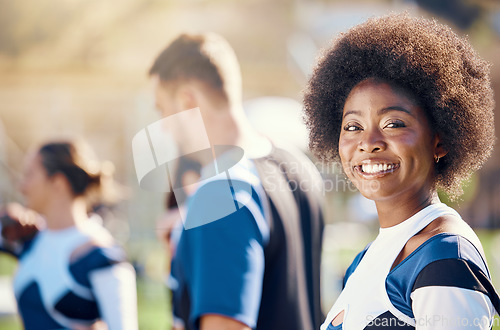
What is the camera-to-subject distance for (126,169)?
17812 mm

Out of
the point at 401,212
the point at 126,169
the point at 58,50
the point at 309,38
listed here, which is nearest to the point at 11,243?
the point at 401,212

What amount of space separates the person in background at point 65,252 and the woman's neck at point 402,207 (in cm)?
167

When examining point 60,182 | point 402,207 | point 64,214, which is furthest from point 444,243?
point 60,182

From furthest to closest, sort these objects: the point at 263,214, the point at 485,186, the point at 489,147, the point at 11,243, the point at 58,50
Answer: the point at 485,186, the point at 58,50, the point at 11,243, the point at 263,214, the point at 489,147

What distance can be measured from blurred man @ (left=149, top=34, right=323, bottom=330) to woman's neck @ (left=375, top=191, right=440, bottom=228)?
485 millimetres

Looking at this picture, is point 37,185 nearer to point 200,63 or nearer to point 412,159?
point 200,63

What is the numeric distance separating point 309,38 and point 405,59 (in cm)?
2026

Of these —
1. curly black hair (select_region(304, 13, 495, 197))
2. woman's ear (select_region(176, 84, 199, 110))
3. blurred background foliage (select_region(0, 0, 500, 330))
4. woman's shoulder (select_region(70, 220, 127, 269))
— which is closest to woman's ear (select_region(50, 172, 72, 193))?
woman's shoulder (select_region(70, 220, 127, 269))

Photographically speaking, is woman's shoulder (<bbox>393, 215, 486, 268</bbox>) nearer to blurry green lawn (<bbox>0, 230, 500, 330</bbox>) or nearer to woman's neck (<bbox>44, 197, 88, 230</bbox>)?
woman's neck (<bbox>44, 197, 88, 230</bbox>)

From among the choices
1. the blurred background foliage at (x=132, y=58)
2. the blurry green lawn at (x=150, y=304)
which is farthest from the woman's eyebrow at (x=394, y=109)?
the blurred background foliage at (x=132, y=58)

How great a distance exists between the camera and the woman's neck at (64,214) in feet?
10.7

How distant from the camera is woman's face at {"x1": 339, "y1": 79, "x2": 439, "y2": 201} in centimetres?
155

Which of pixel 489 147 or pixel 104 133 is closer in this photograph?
pixel 489 147

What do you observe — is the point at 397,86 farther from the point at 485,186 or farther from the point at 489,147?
the point at 485,186
